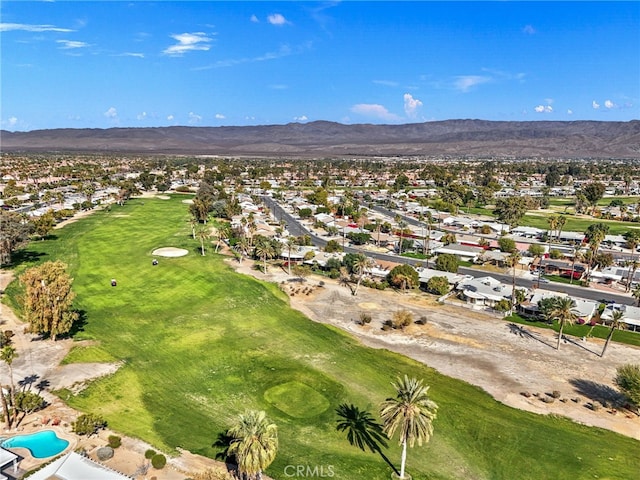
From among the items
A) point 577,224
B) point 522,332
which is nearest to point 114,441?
point 522,332

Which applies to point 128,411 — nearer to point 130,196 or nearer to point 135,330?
point 135,330

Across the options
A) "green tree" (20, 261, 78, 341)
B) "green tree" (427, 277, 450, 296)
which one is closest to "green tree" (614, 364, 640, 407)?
"green tree" (427, 277, 450, 296)

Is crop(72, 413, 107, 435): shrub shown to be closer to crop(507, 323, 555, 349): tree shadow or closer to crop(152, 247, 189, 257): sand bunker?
crop(507, 323, 555, 349): tree shadow

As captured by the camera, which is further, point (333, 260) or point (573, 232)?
point (573, 232)

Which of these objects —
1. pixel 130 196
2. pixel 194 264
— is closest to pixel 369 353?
pixel 194 264

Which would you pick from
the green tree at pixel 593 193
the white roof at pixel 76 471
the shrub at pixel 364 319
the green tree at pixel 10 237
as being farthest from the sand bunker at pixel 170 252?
the green tree at pixel 593 193

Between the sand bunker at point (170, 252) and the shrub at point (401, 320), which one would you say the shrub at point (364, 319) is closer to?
the shrub at point (401, 320)

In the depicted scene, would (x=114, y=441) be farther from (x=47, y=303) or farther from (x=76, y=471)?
(x=47, y=303)
